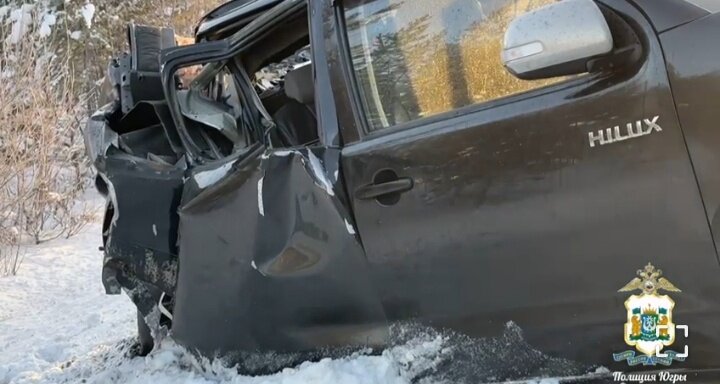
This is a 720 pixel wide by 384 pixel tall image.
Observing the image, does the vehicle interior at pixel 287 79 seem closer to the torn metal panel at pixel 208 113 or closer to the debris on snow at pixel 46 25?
the torn metal panel at pixel 208 113

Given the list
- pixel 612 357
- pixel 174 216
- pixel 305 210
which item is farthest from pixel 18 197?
Answer: pixel 612 357

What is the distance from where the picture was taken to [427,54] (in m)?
2.34

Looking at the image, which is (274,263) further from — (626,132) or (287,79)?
(626,132)

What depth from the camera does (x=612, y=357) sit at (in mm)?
1939

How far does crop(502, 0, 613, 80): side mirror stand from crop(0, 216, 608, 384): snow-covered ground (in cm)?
78

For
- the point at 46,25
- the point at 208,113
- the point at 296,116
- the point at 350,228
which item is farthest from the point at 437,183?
the point at 46,25

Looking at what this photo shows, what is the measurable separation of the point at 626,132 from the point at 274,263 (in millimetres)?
1292

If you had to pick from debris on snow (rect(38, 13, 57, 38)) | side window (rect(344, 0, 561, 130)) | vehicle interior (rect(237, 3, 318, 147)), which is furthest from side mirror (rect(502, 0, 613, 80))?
debris on snow (rect(38, 13, 57, 38))

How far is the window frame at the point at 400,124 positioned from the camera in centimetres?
194

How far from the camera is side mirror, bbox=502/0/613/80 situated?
1.78 meters

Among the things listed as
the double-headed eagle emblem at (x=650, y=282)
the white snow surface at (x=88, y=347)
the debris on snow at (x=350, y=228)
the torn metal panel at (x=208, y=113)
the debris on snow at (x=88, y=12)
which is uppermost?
the debris on snow at (x=88, y=12)

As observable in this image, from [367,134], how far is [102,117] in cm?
169

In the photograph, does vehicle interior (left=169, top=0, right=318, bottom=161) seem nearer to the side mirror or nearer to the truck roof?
the truck roof

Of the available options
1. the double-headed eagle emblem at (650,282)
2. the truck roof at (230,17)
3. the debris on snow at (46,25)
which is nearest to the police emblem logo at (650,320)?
the double-headed eagle emblem at (650,282)
